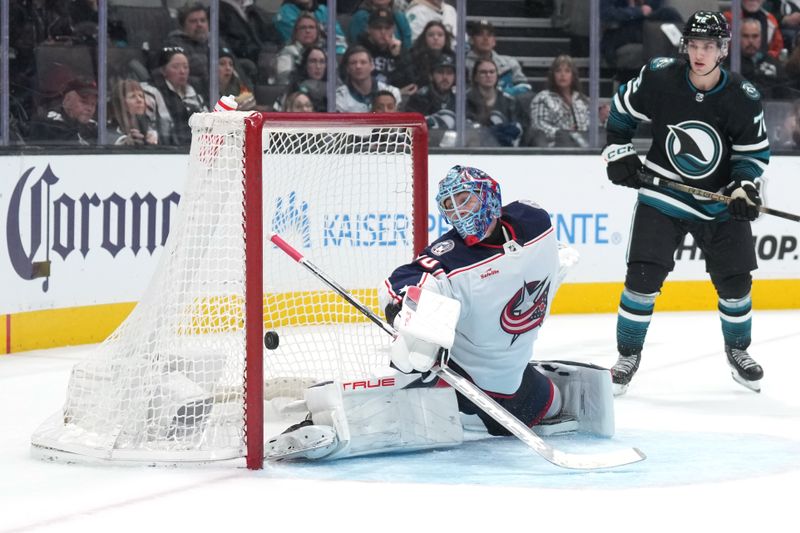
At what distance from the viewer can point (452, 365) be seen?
137 inches

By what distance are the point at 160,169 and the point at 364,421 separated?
249cm

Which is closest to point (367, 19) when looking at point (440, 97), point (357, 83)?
point (357, 83)

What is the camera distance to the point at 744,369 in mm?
4520

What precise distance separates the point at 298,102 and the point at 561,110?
4.20 ft

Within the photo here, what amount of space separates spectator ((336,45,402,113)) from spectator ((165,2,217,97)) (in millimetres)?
674

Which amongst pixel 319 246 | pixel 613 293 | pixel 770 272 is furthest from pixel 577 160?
pixel 319 246

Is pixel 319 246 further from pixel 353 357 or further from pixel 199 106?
pixel 199 106

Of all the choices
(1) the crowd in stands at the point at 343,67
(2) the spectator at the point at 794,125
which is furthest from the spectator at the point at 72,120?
(2) the spectator at the point at 794,125

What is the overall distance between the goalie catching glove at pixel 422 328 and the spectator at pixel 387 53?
3.50 m

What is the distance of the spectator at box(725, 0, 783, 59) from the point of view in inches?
279

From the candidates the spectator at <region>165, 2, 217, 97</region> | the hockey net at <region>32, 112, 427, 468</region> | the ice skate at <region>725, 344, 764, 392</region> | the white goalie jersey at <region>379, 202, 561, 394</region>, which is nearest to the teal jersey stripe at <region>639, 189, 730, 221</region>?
the ice skate at <region>725, 344, 764, 392</region>

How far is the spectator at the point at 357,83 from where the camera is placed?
651cm

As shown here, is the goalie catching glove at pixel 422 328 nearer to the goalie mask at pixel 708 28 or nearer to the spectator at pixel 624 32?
the goalie mask at pixel 708 28

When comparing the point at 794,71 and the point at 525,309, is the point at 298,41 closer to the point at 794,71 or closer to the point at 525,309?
the point at 794,71
